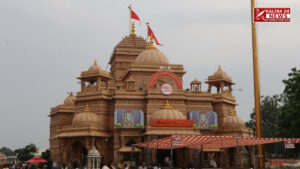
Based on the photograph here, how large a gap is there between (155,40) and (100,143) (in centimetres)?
1391

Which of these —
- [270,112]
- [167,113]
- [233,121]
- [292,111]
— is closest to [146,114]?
[167,113]

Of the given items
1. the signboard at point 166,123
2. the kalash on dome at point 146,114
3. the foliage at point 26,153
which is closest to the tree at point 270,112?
the kalash on dome at point 146,114

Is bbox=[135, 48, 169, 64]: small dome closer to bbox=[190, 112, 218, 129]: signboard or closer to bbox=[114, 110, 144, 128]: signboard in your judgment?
bbox=[114, 110, 144, 128]: signboard

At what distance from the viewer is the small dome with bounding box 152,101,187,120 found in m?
33.6

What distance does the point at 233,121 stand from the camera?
38.1m

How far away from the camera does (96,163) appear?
83.5 feet

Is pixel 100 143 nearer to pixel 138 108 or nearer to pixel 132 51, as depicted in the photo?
pixel 138 108

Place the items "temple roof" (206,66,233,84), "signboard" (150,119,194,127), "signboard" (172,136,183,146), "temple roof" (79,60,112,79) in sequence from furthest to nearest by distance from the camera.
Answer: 1. "temple roof" (206,66,233,84)
2. "temple roof" (79,60,112,79)
3. "signboard" (150,119,194,127)
4. "signboard" (172,136,183,146)

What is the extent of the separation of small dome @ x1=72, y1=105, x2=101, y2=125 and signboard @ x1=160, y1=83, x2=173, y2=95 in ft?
22.1

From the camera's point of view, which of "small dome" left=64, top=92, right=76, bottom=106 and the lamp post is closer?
the lamp post

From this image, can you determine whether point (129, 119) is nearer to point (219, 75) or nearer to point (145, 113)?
point (145, 113)

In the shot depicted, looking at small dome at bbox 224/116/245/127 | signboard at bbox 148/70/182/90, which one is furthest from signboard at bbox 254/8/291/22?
small dome at bbox 224/116/245/127

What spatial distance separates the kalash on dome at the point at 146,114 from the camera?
33.8m

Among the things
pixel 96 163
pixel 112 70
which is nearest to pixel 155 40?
pixel 112 70
